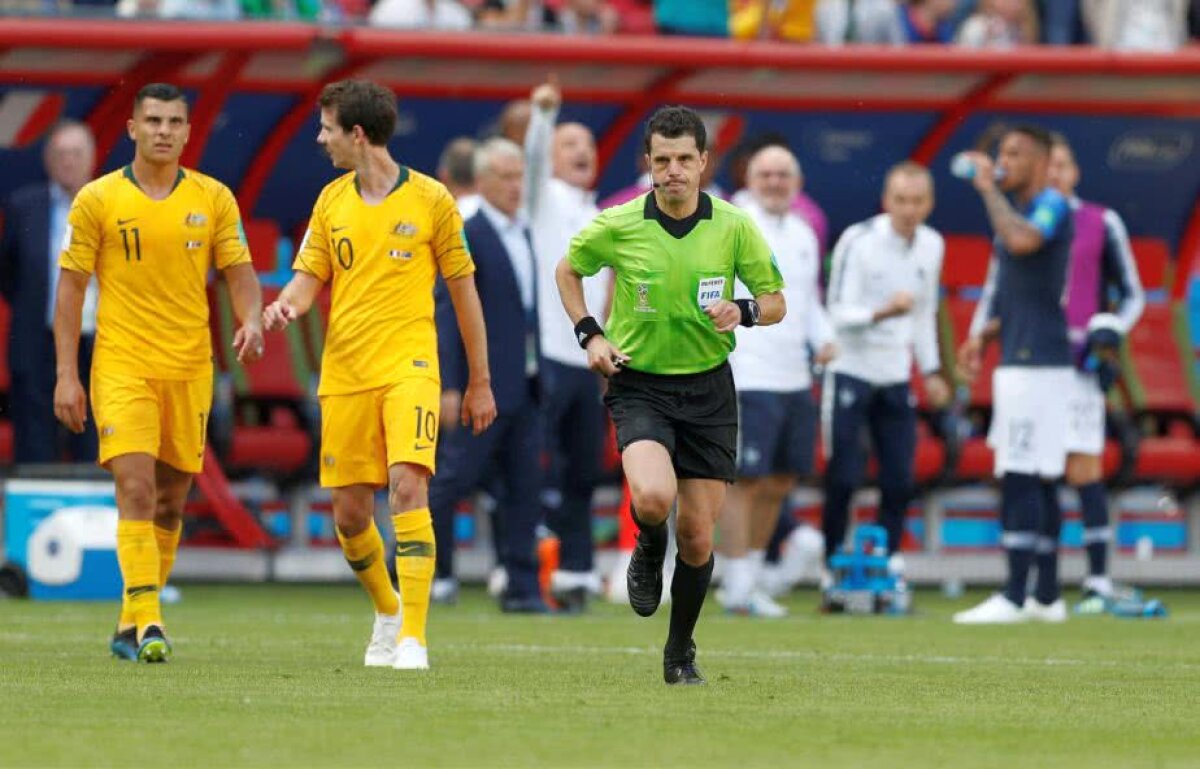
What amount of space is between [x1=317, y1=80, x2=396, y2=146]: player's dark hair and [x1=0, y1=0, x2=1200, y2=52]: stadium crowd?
5616 mm

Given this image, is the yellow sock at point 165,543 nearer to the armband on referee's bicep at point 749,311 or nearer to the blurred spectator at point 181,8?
the armband on referee's bicep at point 749,311

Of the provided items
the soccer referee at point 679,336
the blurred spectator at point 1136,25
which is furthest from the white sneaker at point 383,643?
the blurred spectator at point 1136,25

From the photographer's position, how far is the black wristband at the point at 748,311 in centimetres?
841

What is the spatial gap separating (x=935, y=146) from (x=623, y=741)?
11.2m

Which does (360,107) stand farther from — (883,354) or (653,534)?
(883,354)

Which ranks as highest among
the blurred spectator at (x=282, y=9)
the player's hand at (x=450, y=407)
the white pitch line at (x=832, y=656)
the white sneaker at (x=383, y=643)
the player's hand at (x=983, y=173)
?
the blurred spectator at (x=282, y=9)

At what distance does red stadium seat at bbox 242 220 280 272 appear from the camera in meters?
16.1

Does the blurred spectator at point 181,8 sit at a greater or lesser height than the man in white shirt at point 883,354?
greater

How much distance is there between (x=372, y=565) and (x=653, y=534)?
1353mm

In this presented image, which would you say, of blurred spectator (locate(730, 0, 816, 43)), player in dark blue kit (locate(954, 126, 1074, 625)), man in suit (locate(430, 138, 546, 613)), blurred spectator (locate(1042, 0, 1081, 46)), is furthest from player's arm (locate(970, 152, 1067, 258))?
blurred spectator (locate(1042, 0, 1081, 46))

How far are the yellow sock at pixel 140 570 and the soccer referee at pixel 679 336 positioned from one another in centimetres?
189

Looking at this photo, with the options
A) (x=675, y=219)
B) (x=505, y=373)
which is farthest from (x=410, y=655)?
(x=505, y=373)

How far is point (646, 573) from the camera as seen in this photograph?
8531 millimetres

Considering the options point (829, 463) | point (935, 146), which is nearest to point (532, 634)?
point (829, 463)
